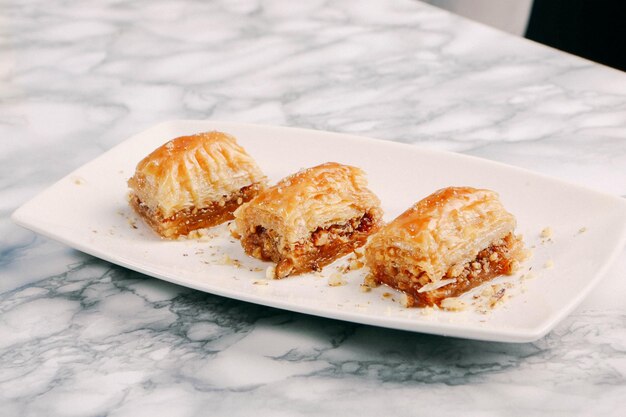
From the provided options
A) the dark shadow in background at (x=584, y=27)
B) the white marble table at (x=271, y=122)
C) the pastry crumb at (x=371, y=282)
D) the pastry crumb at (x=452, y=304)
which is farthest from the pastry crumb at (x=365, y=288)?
the dark shadow in background at (x=584, y=27)

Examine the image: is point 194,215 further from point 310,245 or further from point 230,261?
point 310,245

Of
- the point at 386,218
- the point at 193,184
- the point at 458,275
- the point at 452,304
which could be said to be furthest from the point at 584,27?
the point at 452,304

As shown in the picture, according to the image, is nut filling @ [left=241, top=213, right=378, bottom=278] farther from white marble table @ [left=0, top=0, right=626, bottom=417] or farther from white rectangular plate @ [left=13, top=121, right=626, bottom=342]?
white marble table @ [left=0, top=0, right=626, bottom=417]

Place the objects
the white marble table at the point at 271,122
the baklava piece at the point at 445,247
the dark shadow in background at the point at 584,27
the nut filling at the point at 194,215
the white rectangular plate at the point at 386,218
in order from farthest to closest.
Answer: the dark shadow in background at the point at 584,27 < the nut filling at the point at 194,215 < the baklava piece at the point at 445,247 < the white rectangular plate at the point at 386,218 < the white marble table at the point at 271,122

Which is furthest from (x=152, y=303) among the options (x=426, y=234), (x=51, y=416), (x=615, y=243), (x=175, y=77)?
(x=175, y=77)

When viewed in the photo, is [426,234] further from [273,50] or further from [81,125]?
[273,50]

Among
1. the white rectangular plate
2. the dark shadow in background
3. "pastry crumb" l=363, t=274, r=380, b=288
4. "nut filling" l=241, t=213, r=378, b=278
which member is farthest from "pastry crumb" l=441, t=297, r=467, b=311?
the dark shadow in background

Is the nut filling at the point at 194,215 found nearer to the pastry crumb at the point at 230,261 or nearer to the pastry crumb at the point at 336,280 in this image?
the pastry crumb at the point at 230,261
